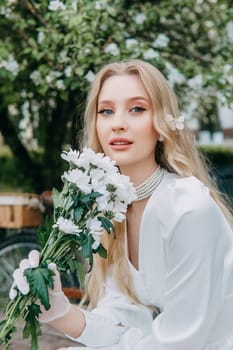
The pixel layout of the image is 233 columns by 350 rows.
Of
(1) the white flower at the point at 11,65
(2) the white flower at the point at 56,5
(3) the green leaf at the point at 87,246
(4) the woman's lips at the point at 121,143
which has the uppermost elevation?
(2) the white flower at the point at 56,5

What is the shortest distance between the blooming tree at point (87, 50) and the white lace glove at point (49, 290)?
1554mm

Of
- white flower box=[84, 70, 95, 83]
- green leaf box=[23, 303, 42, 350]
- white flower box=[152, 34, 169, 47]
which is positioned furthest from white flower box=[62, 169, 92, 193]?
white flower box=[152, 34, 169, 47]

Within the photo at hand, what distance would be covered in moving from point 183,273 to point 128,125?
0.49 m

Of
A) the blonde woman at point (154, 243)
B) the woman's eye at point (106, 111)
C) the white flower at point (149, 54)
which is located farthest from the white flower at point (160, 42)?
the woman's eye at point (106, 111)

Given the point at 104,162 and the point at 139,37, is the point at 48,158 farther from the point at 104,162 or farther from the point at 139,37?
the point at 104,162

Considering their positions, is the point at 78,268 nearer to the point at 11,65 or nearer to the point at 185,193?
the point at 185,193

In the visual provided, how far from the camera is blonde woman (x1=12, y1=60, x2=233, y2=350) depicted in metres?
2.06

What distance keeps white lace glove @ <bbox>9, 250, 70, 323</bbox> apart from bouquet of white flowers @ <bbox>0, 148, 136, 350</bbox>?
1 centimetres

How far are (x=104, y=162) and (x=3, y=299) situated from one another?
10.1ft

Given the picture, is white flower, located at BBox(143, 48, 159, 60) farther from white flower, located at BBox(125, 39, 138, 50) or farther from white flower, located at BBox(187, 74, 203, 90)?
white flower, located at BBox(187, 74, 203, 90)

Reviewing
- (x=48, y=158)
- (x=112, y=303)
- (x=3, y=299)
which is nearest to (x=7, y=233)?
(x=3, y=299)

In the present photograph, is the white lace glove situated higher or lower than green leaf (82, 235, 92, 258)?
lower

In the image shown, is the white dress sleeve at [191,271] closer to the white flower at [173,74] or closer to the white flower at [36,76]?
the white flower at [173,74]

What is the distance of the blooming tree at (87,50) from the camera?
4324 mm
